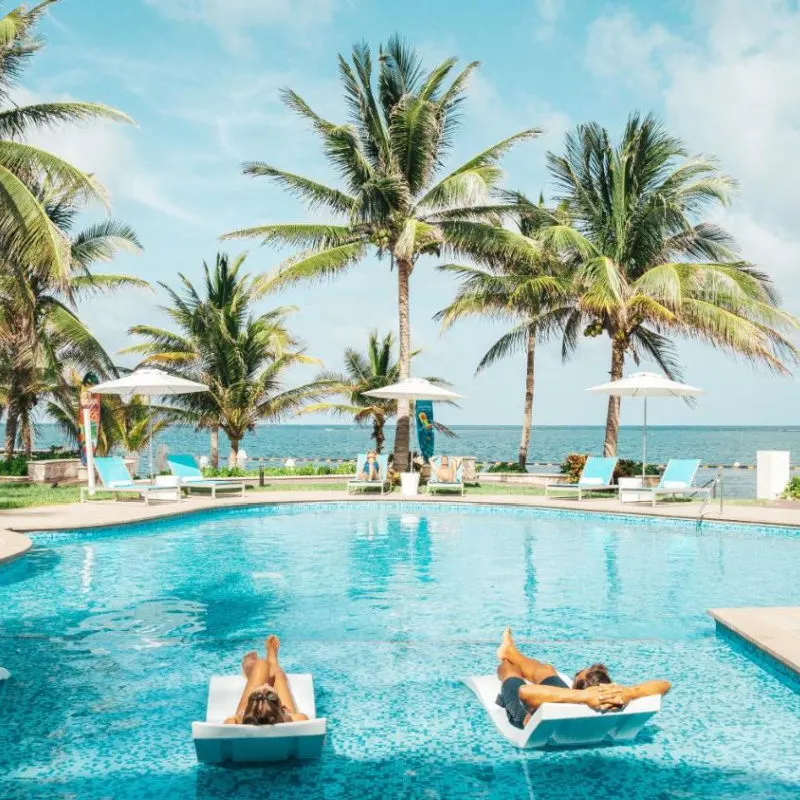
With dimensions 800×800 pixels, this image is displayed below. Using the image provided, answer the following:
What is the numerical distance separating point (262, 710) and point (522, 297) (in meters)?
16.3

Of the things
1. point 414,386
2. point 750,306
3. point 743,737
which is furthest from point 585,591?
point 750,306

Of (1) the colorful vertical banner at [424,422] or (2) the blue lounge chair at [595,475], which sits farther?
(1) the colorful vertical banner at [424,422]

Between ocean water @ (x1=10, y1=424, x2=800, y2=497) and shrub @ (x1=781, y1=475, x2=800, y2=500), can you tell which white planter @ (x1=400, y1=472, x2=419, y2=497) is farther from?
ocean water @ (x1=10, y1=424, x2=800, y2=497)

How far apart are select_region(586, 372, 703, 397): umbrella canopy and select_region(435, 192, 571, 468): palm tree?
2973 millimetres

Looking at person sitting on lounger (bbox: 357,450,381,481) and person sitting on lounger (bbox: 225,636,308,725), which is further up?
person sitting on lounger (bbox: 357,450,381,481)

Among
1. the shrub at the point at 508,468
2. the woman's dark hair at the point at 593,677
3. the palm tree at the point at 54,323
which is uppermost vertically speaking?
the palm tree at the point at 54,323

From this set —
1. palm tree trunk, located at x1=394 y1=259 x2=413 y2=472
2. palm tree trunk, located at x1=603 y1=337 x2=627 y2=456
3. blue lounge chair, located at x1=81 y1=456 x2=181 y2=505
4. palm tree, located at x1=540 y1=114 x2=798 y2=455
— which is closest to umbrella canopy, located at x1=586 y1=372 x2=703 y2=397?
palm tree, located at x1=540 y1=114 x2=798 y2=455

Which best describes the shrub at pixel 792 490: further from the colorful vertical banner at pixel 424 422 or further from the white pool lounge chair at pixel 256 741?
the white pool lounge chair at pixel 256 741

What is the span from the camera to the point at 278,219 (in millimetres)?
18641

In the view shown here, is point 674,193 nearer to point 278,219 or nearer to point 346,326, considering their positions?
point 278,219

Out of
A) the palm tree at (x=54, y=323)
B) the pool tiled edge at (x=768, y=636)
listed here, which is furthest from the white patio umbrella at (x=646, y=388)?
the palm tree at (x=54, y=323)

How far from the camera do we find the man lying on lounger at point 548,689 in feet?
13.4

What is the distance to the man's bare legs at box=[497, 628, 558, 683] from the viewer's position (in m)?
4.66

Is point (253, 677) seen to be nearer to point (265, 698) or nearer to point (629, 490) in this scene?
point (265, 698)
